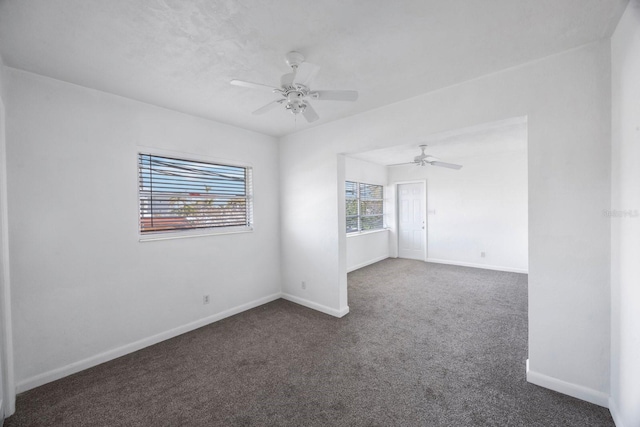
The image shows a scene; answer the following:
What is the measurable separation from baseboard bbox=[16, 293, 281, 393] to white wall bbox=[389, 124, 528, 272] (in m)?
4.64

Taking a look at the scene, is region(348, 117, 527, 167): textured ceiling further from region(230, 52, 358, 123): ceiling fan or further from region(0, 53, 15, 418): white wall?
region(0, 53, 15, 418): white wall

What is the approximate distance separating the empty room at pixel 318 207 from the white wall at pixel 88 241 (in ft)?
0.05

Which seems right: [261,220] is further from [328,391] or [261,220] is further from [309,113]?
[328,391]

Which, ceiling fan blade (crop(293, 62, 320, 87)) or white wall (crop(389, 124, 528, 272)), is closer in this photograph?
ceiling fan blade (crop(293, 62, 320, 87))

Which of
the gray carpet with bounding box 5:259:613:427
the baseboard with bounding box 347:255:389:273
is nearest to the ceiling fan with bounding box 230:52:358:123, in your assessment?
the gray carpet with bounding box 5:259:613:427

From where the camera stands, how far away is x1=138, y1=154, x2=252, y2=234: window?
9.26ft

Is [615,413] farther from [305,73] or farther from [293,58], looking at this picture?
[293,58]

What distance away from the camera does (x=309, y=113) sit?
7.14 feet

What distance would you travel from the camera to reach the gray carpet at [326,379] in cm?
179

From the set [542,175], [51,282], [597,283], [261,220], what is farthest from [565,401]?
[51,282]

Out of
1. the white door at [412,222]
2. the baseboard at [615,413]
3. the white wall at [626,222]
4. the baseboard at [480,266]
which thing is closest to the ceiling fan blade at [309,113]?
the white wall at [626,222]

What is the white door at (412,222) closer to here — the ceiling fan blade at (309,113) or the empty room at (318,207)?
the empty room at (318,207)

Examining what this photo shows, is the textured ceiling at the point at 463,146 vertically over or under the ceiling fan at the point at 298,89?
over

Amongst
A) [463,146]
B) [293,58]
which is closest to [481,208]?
[463,146]
